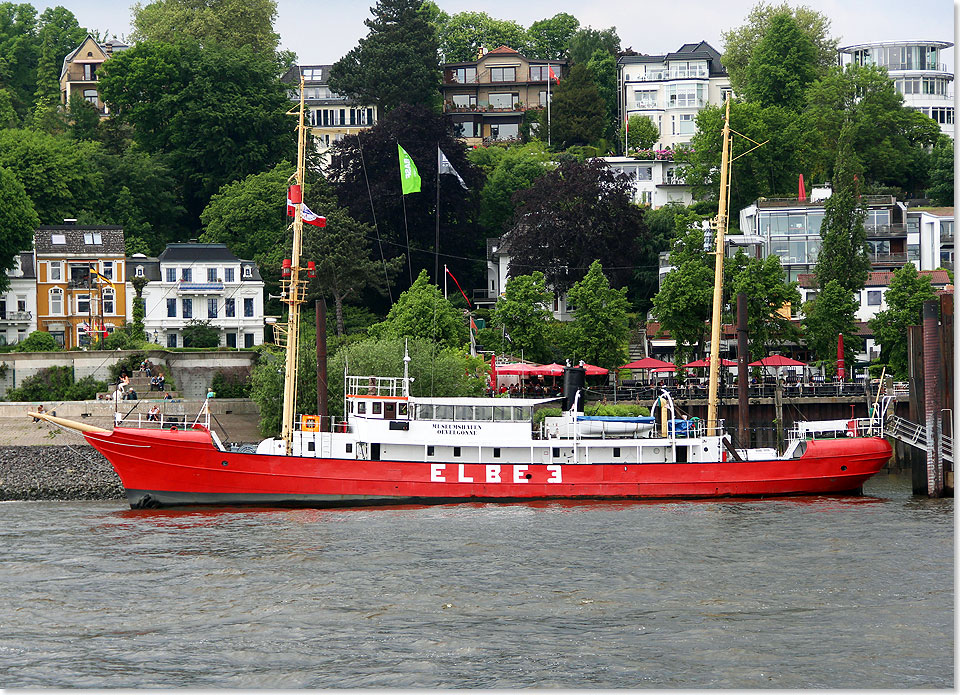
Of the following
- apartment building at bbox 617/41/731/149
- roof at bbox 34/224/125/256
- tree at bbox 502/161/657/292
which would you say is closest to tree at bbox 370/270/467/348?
tree at bbox 502/161/657/292

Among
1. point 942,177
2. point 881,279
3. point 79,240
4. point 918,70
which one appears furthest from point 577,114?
point 79,240

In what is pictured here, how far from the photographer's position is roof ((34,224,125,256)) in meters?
79.0

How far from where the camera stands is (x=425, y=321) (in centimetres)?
6594

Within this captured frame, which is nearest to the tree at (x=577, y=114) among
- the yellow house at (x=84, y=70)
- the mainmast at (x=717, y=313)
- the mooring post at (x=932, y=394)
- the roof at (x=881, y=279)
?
the roof at (x=881, y=279)

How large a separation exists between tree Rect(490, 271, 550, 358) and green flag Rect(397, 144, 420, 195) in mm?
10102

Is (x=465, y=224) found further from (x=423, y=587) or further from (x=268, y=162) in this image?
(x=423, y=587)

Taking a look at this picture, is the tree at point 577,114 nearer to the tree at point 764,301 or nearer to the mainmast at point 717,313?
the tree at point 764,301

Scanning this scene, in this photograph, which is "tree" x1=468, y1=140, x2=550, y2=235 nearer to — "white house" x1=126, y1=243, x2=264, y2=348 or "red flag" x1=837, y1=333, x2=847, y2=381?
"white house" x1=126, y1=243, x2=264, y2=348

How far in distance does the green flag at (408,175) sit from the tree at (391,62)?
28.2 m

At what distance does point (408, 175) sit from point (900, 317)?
90.3 ft

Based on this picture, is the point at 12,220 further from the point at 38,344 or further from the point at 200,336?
the point at 200,336

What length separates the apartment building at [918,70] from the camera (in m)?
109

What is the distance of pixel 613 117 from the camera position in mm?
122312

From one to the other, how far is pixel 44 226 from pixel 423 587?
54.8 m
